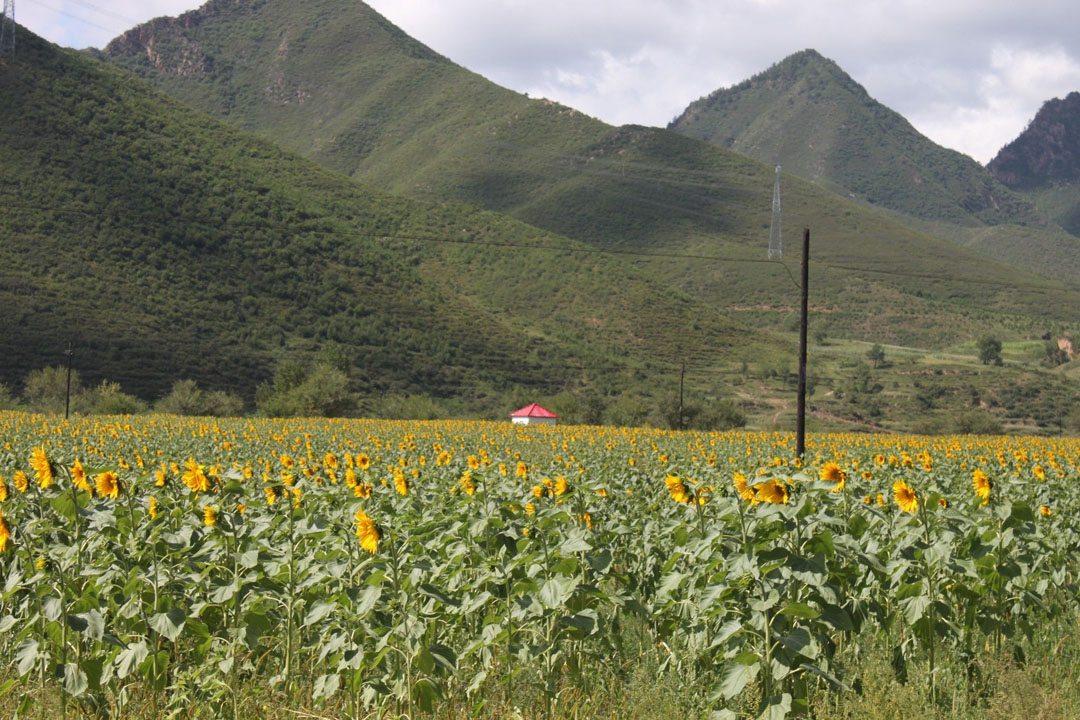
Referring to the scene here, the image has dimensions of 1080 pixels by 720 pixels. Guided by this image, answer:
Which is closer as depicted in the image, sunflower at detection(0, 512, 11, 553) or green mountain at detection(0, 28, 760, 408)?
sunflower at detection(0, 512, 11, 553)

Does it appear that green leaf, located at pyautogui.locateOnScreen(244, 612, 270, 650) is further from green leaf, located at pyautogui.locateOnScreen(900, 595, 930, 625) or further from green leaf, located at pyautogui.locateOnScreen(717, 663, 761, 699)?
green leaf, located at pyautogui.locateOnScreen(900, 595, 930, 625)

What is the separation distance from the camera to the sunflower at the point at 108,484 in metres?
4.92

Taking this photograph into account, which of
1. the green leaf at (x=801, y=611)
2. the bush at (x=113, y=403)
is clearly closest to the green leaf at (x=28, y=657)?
the green leaf at (x=801, y=611)

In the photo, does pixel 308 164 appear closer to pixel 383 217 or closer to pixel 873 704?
pixel 383 217

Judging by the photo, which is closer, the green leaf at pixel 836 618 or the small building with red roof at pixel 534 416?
the green leaf at pixel 836 618

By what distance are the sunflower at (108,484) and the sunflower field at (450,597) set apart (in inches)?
1.1

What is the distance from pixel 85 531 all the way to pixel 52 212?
54.7 metres

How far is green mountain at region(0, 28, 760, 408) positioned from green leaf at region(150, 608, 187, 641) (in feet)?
146

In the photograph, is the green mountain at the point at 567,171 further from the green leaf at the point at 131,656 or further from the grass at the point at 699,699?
the green leaf at the point at 131,656

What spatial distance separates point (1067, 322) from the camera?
82.5 meters

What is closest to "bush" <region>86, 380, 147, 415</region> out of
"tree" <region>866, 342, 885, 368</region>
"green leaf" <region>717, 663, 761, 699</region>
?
"green leaf" <region>717, 663, 761, 699</region>

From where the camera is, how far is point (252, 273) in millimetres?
58406

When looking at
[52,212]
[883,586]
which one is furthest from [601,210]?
[883,586]

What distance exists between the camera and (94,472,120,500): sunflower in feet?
16.1
